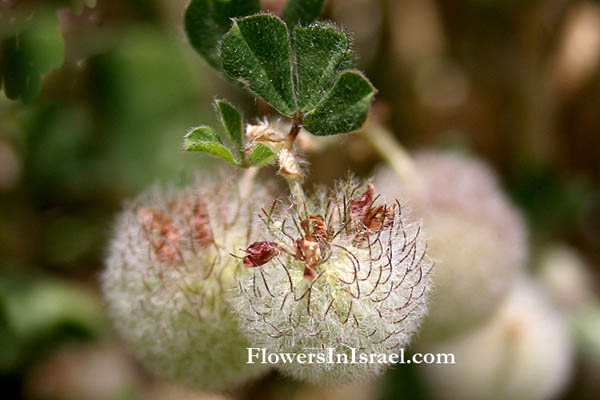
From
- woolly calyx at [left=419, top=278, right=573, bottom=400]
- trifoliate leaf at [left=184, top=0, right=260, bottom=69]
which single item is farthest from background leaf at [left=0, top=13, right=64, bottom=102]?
woolly calyx at [left=419, top=278, right=573, bottom=400]

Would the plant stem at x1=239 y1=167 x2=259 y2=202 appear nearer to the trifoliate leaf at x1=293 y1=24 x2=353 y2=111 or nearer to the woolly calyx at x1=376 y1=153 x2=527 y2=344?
the trifoliate leaf at x1=293 y1=24 x2=353 y2=111

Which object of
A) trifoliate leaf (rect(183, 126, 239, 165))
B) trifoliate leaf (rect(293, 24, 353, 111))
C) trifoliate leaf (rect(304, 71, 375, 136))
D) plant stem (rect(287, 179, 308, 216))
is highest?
trifoliate leaf (rect(293, 24, 353, 111))

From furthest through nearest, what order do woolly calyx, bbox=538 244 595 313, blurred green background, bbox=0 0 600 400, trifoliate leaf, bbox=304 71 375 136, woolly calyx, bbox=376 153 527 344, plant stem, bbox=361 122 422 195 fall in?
1. woolly calyx, bbox=538 244 595 313
2. blurred green background, bbox=0 0 600 400
3. plant stem, bbox=361 122 422 195
4. woolly calyx, bbox=376 153 527 344
5. trifoliate leaf, bbox=304 71 375 136

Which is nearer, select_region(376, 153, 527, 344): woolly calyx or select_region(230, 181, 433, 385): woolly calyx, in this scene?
select_region(230, 181, 433, 385): woolly calyx

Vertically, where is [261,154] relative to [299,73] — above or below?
below

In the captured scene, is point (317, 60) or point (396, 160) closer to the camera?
point (317, 60)

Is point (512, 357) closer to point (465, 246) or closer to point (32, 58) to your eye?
point (465, 246)

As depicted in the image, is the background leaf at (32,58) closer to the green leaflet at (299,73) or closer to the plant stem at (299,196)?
the green leaflet at (299,73)

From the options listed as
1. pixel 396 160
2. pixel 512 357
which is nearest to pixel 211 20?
pixel 396 160
